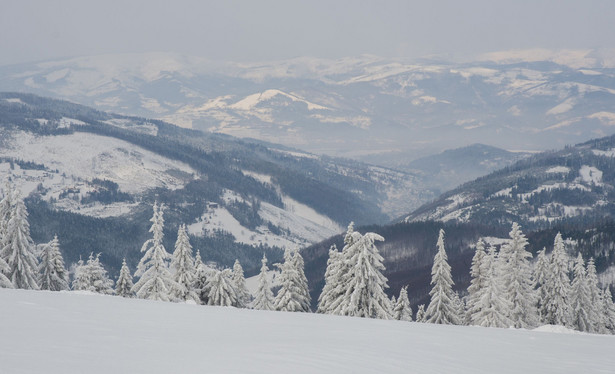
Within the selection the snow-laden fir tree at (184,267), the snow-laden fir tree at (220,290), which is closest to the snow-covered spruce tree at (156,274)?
the snow-laden fir tree at (184,267)

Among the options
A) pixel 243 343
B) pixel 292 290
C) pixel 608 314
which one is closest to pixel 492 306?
pixel 292 290

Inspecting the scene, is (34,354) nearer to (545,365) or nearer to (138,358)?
(138,358)

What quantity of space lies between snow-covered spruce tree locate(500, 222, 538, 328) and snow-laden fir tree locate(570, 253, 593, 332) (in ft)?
32.7

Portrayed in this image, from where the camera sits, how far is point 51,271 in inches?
2544

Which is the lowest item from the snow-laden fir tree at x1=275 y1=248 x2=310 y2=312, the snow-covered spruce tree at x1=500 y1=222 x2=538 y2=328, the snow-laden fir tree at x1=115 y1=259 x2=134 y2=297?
the snow-laden fir tree at x1=115 y1=259 x2=134 y2=297

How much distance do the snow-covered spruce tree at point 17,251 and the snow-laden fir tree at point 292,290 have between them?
1005 inches

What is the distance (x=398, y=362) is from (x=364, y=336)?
5.39m

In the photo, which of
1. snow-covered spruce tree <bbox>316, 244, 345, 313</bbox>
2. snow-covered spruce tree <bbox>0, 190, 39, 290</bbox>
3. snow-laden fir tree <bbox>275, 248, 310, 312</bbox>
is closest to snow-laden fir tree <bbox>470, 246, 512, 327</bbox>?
snow-covered spruce tree <bbox>316, 244, 345, 313</bbox>

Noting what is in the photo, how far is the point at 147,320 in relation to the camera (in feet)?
87.2

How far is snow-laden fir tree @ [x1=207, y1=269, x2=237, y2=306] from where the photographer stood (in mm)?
62028

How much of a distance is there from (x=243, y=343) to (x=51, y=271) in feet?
163

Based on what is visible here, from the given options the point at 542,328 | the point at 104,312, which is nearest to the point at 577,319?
the point at 542,328

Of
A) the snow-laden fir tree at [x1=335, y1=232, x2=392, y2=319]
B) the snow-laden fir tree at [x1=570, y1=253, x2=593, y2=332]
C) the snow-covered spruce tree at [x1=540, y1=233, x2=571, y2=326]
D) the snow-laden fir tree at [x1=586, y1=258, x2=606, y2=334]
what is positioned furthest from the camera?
the snow-laden fir tree at [x1=586, y1=258, x2=606, y2=334]

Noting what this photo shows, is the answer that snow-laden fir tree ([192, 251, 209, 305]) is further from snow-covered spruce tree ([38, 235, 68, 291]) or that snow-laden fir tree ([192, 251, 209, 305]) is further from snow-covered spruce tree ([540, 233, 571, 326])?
snow-covered spruce tree ([540, 233, 571, 326])
